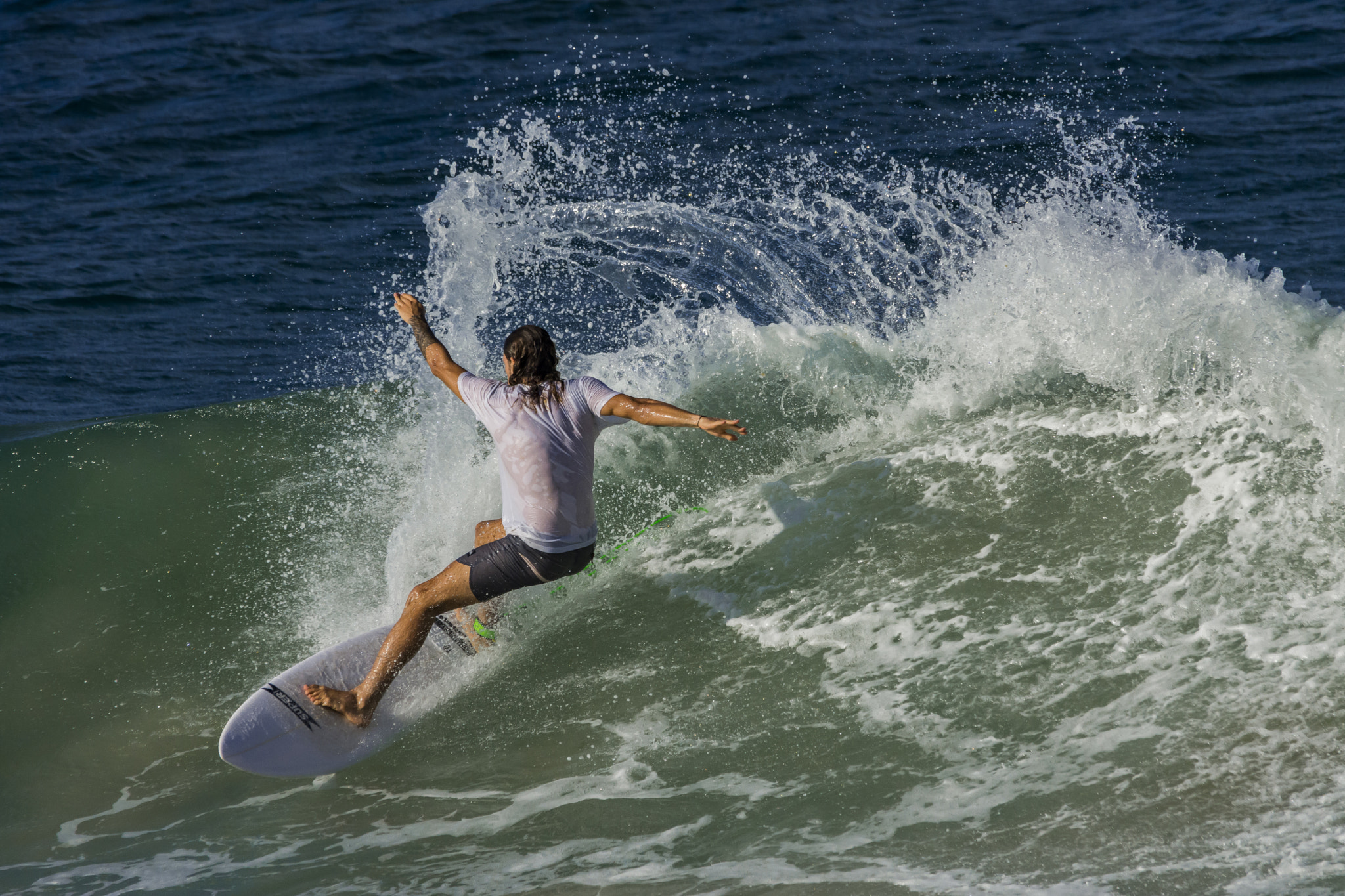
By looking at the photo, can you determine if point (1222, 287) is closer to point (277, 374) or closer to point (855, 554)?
point (855, 554)

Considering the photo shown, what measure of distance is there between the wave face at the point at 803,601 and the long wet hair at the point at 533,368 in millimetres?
1573

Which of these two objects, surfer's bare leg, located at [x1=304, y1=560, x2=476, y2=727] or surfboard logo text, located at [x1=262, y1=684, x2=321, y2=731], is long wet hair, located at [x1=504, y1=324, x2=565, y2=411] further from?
surfboard logo text, located at [x1=262, y1=684, x2=321, y2=731]

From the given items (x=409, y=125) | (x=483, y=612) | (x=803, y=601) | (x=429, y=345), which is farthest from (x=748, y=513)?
(x=409, y=125)

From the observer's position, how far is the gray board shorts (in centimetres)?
513

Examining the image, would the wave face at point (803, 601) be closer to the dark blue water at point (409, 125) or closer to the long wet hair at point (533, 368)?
the long wet hair at point (533, 368)

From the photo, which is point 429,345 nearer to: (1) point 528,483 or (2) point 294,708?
(1) point 528,483

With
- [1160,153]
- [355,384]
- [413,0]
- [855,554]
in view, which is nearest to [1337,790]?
[855,554]

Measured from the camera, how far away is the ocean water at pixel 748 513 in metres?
4.60

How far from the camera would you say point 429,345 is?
5539mm

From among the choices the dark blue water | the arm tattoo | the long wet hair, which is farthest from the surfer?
the dark blue water

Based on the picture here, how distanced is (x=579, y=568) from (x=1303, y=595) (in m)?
3.35

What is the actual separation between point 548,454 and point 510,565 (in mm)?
574

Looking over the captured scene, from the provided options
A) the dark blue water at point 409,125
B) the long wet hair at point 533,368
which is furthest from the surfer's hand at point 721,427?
the dark blue water at point 409,125

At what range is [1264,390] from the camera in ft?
20.4
